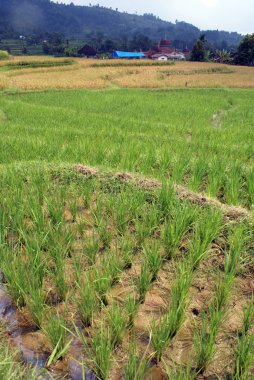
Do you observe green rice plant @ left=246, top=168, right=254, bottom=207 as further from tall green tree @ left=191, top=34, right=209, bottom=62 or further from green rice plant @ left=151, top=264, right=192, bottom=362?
tall green tree @ left=191, top=34, right=209, bottom=62

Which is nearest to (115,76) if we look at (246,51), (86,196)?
(246,51)

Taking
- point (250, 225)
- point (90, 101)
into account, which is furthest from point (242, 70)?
point (250, 225)

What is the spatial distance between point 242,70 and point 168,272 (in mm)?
38676

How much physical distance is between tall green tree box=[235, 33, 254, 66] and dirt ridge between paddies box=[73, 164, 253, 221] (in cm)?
5101

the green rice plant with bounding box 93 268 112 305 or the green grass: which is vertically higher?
the green rice plant with bounding box 93 268 112 305

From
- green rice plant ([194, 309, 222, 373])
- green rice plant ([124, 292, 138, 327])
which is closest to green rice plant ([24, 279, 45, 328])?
green rice plant ([124, 292, 138, 327])

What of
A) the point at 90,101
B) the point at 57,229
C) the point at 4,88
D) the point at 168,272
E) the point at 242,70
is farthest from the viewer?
the point at 242,70

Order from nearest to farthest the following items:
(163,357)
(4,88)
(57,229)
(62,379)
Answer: (62,379) → (163,357) → (57,229) → (4,88)

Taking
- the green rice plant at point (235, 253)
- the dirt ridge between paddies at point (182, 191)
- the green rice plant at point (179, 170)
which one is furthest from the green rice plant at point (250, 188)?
the green rice plant at point (235, 253)

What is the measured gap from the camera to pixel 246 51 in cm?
4881

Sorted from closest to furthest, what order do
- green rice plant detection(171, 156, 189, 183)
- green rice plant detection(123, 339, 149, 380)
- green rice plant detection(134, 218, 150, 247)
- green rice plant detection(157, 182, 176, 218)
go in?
green rice plant detection(123, 339, 149, 380) < green rice plant detection(134, 218, 150, 247) < green rice plant detection(157, 182, 176, 218) < green rice plant detection(171, 156, 189, 183)

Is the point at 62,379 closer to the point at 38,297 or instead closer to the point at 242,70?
the point at 38,297

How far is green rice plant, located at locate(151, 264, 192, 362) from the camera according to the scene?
188cm

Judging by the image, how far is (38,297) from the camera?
2.09 m
